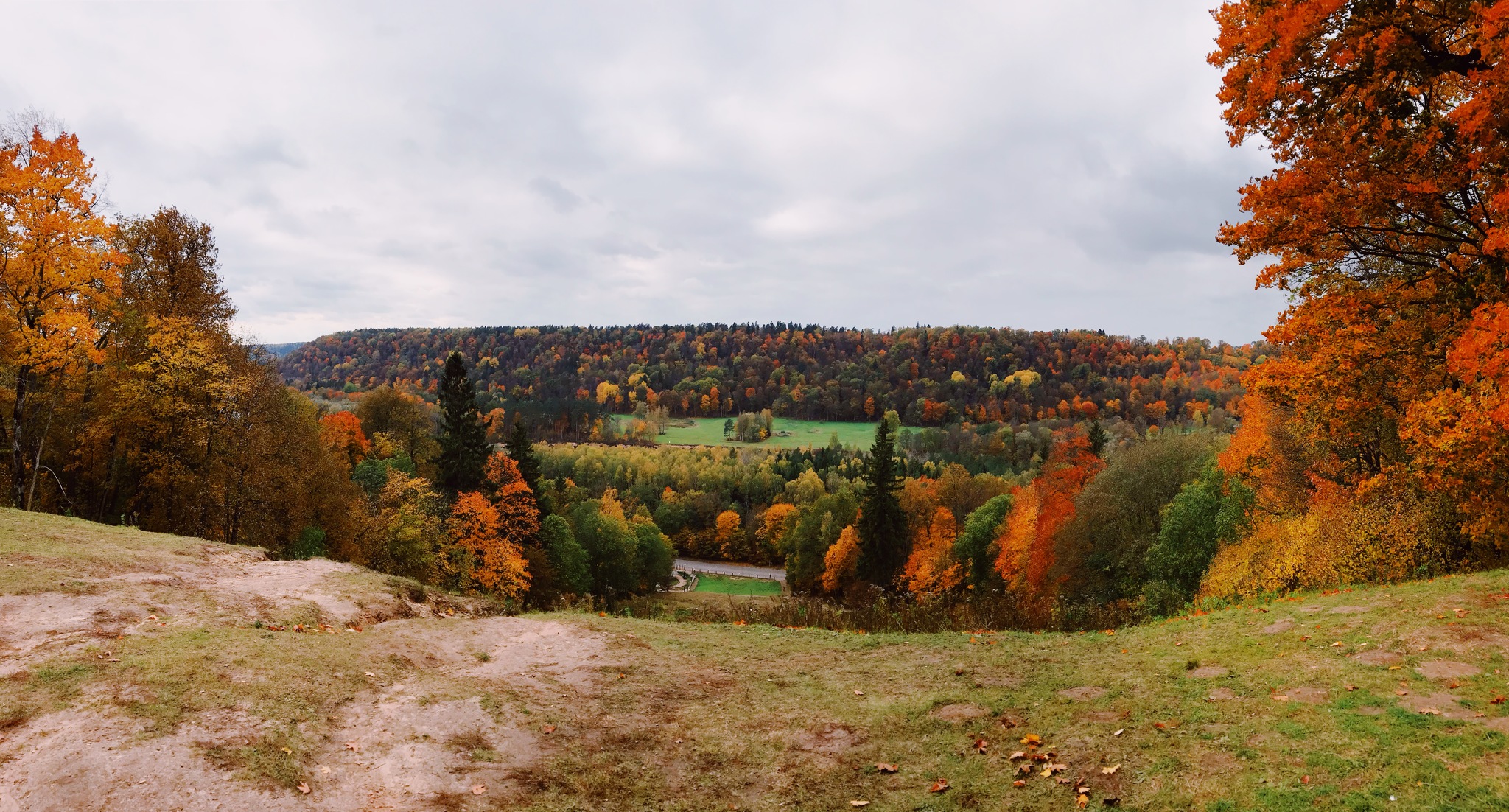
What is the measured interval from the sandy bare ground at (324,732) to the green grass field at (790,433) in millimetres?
133890

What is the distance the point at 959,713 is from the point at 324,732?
8.22m

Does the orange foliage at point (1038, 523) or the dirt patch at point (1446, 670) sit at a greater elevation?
the dirt patch at point (1446, 670)

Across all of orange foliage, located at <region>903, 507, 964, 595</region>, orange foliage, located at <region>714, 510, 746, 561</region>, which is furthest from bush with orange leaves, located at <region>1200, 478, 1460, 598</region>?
orange foliage, located at <region>714, 510, 746, 561</region>

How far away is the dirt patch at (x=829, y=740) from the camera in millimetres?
8461

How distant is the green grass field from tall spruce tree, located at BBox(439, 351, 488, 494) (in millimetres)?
109143

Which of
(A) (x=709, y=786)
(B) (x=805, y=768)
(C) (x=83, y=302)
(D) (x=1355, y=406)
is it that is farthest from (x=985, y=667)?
(C) (x=83, y=302)

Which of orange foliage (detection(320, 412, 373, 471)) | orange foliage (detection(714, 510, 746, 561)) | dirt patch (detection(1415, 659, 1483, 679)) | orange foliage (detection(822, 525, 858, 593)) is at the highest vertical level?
orange foliage (detection(320, 412, 373, 471))

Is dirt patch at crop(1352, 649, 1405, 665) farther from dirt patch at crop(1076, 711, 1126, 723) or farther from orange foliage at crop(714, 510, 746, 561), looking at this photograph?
orange foliage at crop(714, 510, 746, 561)

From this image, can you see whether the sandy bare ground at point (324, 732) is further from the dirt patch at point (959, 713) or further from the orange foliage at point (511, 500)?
the orange foliage at point (511, 500)

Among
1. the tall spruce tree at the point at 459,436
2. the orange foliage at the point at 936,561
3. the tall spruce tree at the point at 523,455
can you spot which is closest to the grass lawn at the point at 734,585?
the orange foliage at the point at 936,561

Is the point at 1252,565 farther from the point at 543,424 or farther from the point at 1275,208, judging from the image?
the point at 543,424

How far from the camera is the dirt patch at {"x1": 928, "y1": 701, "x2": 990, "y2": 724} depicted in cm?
907

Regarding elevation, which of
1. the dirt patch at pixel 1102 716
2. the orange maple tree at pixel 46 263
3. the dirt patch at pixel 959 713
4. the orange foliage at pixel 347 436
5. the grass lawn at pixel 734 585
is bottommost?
the grass lawn at pixel 734 585

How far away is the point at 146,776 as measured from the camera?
627 cm
